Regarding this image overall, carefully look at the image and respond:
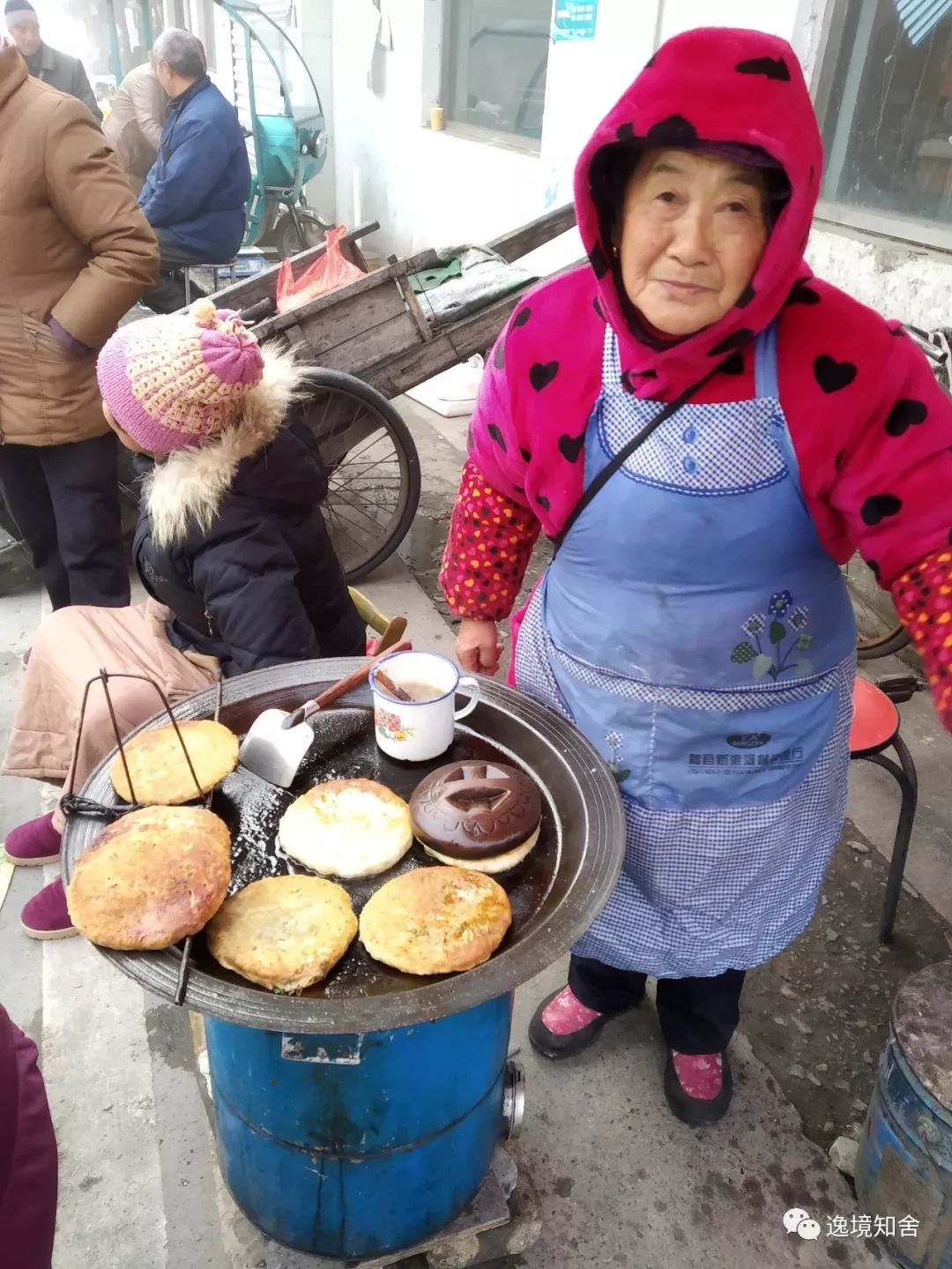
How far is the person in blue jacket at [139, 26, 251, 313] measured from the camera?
499 centimetres

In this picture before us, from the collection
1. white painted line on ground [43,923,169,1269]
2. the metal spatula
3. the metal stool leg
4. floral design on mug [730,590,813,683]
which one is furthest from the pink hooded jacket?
white painted line on ground [43,923,169,1269]

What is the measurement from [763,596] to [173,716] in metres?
0.93

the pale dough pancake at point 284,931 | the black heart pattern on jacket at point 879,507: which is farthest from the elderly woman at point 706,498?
the pale dough pancake at point 284,931

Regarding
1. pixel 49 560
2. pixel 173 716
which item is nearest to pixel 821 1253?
pixel 173 716

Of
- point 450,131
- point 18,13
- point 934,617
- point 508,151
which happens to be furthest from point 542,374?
point 450,131

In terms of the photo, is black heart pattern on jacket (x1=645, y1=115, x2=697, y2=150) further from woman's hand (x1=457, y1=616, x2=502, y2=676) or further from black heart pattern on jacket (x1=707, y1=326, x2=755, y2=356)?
woman's hand (x1=457, y1=616, x2=502, y2=676)

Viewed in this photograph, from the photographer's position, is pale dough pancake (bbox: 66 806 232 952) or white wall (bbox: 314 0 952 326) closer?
pale dough pancake (bbox: 66 806 232 952)

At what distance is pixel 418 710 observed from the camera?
1381 mm

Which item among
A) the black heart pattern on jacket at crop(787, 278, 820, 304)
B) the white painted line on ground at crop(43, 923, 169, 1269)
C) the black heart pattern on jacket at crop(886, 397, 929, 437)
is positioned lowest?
the white painted line on ground at crop(43, 923, 169, 1269)

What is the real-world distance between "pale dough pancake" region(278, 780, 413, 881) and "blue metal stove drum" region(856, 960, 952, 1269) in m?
1.01

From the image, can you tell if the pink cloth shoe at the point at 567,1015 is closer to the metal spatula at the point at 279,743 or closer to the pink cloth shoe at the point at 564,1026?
the pink cloth shoe at the point at 564,1026

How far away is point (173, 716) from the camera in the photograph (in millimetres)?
1369

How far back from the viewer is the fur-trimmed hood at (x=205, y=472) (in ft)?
6.07

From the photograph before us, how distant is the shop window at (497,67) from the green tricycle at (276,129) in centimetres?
190
